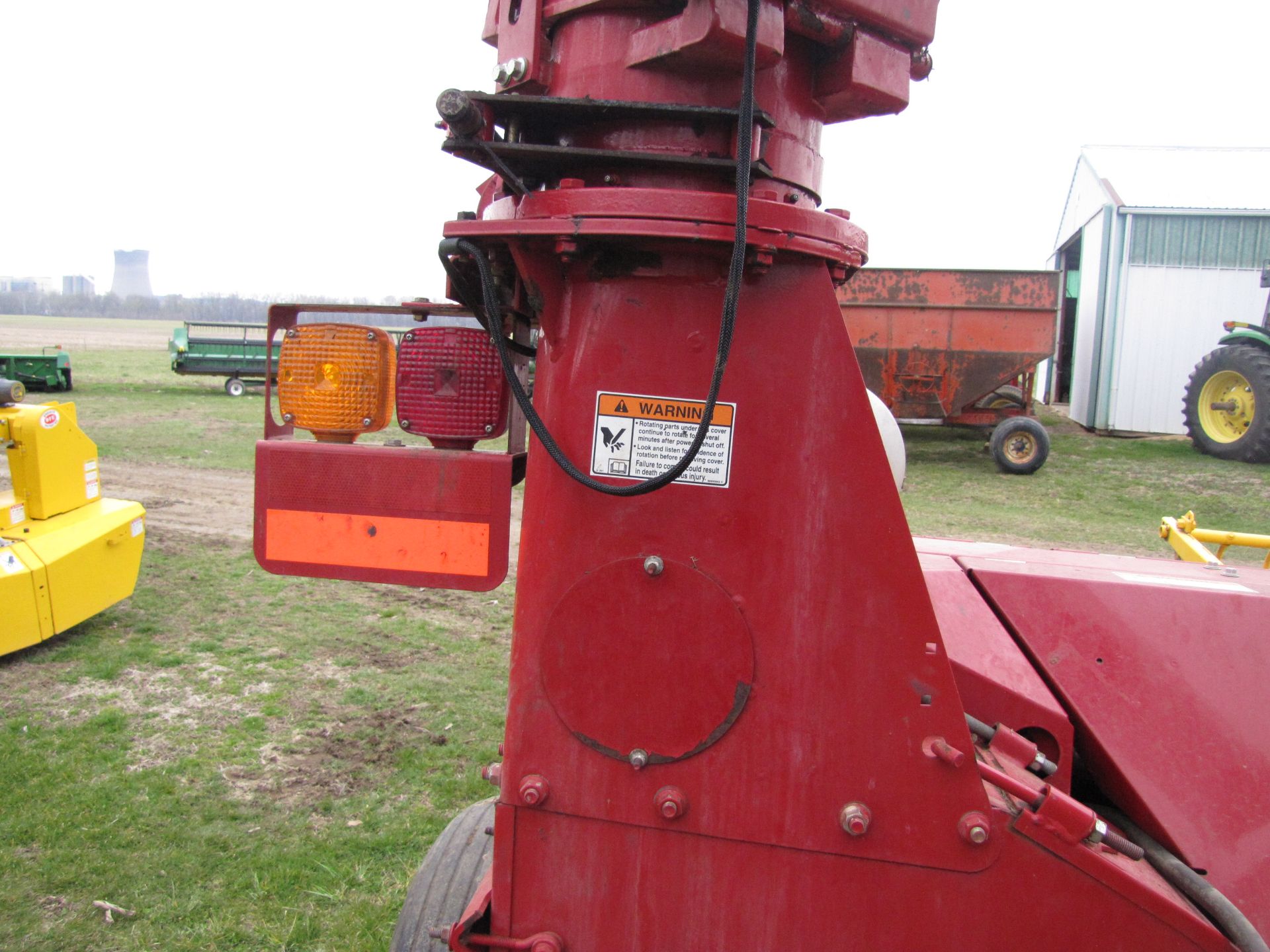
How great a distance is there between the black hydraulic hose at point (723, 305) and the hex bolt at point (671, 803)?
53 centimetres

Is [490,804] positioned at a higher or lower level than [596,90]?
lower

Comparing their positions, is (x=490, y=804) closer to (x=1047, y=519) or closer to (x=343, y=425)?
(x=343, y=425)

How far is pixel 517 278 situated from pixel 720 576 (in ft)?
2.10

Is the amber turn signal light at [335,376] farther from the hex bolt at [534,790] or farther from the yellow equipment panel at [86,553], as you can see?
the yellow equipment panel at [86,553]

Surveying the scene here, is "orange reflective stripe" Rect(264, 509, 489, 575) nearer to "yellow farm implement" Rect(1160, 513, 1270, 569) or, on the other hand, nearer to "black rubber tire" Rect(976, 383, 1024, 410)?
"yellow farm implement" Rect(1160, 513, 1270, 569)

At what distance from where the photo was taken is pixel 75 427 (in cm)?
501

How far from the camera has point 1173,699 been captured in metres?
1.92

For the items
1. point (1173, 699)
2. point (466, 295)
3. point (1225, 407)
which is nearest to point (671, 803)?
point (466, 295)

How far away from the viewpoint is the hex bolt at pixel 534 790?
1.56 m

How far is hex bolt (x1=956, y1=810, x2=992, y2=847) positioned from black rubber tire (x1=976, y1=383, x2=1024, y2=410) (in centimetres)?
1161

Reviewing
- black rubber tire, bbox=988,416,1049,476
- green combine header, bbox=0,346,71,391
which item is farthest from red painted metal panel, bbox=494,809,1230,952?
green combine header, bbox=0,346,71,391

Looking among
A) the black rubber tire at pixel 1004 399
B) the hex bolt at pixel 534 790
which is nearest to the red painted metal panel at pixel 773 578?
the hex bolt at pixel 534 790

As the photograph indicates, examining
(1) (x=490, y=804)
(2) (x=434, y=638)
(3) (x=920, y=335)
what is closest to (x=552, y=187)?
(1) (x=490, y=804)

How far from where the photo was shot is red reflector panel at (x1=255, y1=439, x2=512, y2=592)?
1711 millimetres
